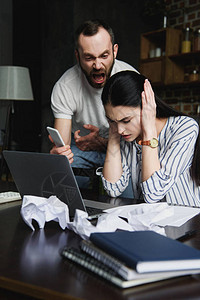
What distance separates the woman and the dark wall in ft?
9.63

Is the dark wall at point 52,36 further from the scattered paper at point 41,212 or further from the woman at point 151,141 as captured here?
the scattered paper at point 41,212

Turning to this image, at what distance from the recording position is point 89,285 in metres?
0.64

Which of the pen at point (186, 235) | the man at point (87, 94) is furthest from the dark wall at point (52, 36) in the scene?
the pen at point (186, 235)

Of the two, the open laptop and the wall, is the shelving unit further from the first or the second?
the open laptop

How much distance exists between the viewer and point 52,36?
15.1 ft

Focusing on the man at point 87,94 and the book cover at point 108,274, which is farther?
the man at point 87,94

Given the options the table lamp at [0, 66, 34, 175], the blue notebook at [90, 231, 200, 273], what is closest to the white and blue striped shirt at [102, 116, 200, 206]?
the blue notebook at [90, 231, 200, 273]

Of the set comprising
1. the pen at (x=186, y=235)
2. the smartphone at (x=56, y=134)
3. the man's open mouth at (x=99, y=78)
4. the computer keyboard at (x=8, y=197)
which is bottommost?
the computer keyboard at (x=8, y=197)

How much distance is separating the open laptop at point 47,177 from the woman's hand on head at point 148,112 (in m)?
0.40

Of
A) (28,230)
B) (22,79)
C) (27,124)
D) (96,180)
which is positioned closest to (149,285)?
(28,230)

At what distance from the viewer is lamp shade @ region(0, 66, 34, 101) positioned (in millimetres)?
4289

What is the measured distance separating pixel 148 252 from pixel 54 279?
0.17m

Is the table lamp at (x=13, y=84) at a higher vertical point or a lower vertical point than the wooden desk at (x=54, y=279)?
higher

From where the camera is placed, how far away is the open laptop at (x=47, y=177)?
1.05 metres
